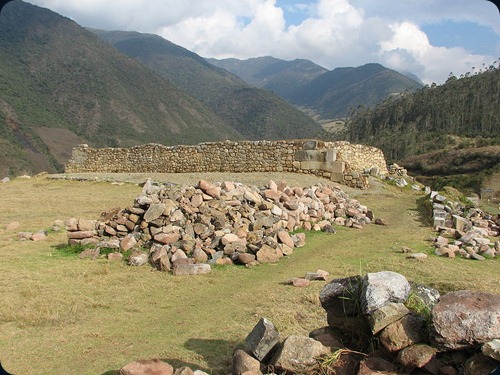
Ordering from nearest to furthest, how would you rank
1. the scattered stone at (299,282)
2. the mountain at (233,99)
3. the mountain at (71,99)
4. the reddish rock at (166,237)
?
the scattered stone at (299,282), the reddish rock at (166,237), the mountain at (71,99), the mountain at (233,99)

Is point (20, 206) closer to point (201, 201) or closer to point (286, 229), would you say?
point (201, 201)

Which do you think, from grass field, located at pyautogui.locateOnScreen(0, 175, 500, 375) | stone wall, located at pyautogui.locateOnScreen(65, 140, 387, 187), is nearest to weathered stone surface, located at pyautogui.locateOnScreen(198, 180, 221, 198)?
grass field, located at pyautogui.locateOnScreen(0, 175, 500, 375)

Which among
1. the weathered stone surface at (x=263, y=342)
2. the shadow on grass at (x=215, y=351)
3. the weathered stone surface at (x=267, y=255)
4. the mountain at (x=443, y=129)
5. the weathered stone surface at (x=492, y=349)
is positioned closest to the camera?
the weathered stone surface at (x=492, y=349)

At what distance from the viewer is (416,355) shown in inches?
126

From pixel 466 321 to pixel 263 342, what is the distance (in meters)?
1.59

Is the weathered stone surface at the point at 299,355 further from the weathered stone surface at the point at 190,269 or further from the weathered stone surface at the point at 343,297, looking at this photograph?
the weathered stone surface at the point at 190,269

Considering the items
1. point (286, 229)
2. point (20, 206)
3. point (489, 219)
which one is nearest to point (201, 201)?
point (286, 229)

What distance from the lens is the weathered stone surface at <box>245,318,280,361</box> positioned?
147 inches

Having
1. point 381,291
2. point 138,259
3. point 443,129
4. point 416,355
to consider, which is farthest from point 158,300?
point 443,129

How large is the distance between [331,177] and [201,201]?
9608 mm

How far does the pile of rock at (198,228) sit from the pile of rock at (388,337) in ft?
11.1

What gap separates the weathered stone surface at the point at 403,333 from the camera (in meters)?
3.35

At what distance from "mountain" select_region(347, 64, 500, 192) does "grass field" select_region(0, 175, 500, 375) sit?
27.6 meters

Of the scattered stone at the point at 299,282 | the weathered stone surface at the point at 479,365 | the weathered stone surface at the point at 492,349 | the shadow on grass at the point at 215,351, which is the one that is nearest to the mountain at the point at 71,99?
the scattered stone at the point at 299,282
